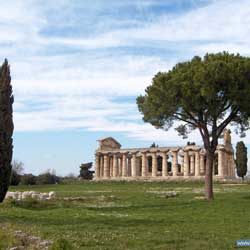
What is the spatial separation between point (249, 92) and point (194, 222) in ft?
53.3

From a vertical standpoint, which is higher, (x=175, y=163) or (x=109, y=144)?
(x=109, y=144)

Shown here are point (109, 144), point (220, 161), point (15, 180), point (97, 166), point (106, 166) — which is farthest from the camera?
point (109, 144)

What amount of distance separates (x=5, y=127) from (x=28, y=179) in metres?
53.5

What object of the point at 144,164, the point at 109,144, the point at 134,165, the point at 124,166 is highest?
the point at 109,144

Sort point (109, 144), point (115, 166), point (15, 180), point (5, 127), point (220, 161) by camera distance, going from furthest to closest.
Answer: point (109, 144) → point (115, 166) → point (220, 161) → point (15, 180) → point (5, 127)

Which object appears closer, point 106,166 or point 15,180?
point 15,180

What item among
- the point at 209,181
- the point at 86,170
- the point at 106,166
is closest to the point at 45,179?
the point at 106,166

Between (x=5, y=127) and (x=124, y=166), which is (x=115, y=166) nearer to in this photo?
(x=124, y=166)

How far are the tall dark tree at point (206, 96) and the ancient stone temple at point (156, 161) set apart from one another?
50458mm

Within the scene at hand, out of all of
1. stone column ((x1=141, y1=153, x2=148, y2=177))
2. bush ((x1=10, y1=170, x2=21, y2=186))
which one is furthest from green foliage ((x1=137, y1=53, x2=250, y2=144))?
stone column ((x1=141, y1=153, x2=148, y2=177))

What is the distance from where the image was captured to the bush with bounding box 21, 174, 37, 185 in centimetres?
8044

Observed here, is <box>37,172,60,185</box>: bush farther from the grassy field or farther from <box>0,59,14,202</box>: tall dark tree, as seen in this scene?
the grassy field

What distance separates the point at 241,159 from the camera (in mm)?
89188

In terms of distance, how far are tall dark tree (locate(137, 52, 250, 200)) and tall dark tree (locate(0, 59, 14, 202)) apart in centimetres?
1148
